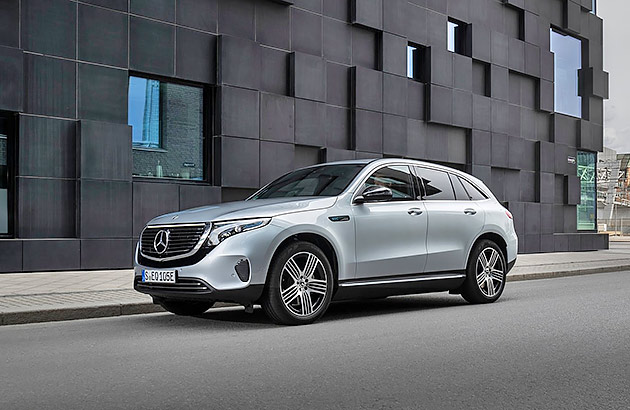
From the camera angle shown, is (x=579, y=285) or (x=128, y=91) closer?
(x=579, y=285)

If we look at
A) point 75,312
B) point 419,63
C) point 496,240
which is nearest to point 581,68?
point 419,63

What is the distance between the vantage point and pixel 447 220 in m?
9.43

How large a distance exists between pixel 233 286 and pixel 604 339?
3405 millimetres

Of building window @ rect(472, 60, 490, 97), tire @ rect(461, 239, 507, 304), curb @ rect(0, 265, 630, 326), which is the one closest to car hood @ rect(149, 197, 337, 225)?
curb @ rect(0, 265, 630, 326)

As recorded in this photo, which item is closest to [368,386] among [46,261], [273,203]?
[273,203]

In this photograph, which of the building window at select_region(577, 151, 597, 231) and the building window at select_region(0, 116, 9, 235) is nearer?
the building window at select_region(0, 116, 9, 235)

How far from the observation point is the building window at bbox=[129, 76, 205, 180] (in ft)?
52.2

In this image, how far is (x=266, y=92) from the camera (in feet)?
58.7

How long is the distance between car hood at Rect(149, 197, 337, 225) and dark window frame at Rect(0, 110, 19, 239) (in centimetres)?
696

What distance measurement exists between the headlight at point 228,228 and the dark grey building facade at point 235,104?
756 centimetres

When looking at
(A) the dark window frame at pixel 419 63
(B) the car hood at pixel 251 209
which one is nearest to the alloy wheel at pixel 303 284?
(B) the car hood at pixel 251 209

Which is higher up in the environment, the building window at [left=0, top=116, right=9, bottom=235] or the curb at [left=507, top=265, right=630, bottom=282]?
the building window at [left=0, top=116, right=9, bottom=235]

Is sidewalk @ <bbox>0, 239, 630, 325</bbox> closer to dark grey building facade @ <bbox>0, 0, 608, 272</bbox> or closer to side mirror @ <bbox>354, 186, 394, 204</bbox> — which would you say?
dark grey building facade @ <bbox>0, 0, 608, 272</bbox>

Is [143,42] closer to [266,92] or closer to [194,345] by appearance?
[266,92]
